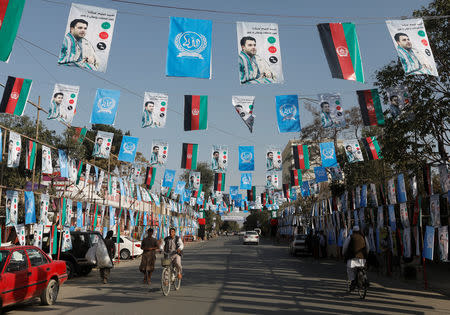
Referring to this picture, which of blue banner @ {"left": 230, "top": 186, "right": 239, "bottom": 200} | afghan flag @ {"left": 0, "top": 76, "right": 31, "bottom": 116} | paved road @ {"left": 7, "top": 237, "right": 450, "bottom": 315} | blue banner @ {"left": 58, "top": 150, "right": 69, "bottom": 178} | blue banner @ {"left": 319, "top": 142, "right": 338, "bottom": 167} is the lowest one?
paved road @ {"left": 7, "top": 237, "right": 450, "bottom": 315}

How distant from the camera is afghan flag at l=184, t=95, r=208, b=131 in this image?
15664mm

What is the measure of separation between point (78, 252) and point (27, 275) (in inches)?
312

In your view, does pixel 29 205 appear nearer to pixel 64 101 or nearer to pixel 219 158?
pixel 64 101

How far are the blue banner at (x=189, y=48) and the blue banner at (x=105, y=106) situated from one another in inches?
180

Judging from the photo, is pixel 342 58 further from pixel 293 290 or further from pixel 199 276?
pixel 199 276

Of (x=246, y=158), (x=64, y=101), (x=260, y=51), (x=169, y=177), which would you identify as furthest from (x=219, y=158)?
(x=260, y=51)

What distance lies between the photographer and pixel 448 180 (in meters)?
12.0

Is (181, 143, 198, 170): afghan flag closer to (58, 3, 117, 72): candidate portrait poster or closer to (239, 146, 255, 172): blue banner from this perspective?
(239, 146, 255, 172): blue banner

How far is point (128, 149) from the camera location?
20.2 meters

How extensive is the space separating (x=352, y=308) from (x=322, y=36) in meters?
7.20

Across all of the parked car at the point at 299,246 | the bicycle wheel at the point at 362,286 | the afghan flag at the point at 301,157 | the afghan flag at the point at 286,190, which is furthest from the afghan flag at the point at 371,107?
the afghan flag at the point at 286,190

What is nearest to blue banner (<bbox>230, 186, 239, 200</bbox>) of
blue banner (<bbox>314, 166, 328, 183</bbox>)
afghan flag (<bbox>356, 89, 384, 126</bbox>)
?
blue banner (<bbox>314, 166, 328, 183</bbox>)

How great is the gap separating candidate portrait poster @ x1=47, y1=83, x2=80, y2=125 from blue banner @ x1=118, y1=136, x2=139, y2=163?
5.15m

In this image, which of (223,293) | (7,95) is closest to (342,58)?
(223,293)
